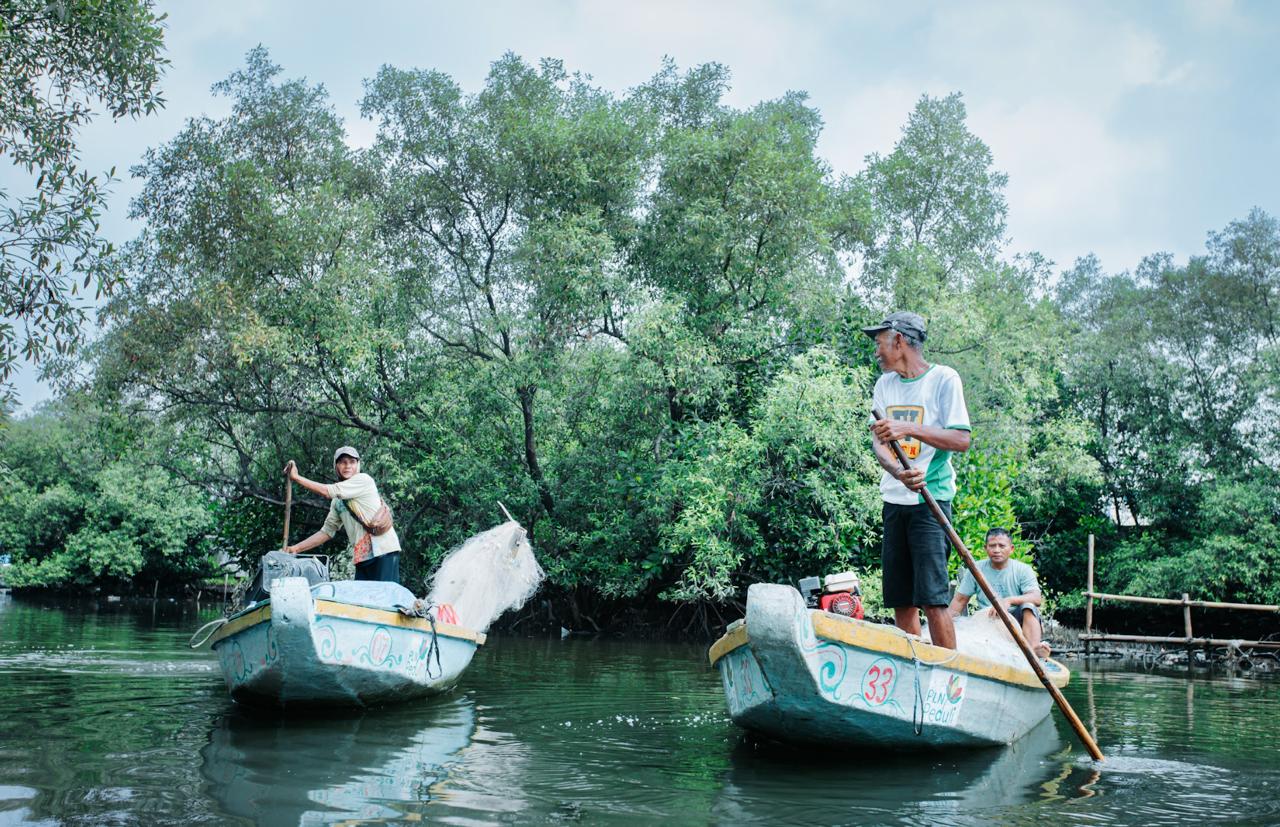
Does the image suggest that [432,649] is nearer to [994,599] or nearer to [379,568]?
[379,568]

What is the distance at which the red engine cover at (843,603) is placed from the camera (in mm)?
6168

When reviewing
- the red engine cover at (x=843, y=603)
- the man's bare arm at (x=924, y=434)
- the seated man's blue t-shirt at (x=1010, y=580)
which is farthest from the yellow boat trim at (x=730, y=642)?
the seated man's blue t-shirt at (x=1010, y=580)

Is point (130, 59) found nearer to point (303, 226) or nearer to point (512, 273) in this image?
point (303, 226)

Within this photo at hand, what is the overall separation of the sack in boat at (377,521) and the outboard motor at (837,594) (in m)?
3.19

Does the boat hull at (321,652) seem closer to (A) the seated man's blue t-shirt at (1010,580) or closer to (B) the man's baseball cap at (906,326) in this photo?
(B) the man's baseball cap at (906,326)

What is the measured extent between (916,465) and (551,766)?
7.91ft

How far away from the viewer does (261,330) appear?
53.3 feet

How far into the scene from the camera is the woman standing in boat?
7.51 m

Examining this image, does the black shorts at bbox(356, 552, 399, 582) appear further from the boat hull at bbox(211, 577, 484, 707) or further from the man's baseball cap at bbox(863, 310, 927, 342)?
the man's baseball cap at bbox(863, 310, 927, 342)

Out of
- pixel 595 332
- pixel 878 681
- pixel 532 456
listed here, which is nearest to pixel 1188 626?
pixel 595 332

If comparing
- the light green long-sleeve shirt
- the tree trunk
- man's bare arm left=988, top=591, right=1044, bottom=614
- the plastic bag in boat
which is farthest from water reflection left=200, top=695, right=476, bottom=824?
the tree trunk

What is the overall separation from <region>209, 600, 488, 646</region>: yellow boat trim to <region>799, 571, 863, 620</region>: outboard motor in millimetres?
2757

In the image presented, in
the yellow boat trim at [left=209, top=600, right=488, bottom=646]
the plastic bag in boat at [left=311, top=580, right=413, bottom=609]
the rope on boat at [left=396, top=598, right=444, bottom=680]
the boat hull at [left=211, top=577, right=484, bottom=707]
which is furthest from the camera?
the rope on boat at [left=396, top=598, right=444, bottom=680]

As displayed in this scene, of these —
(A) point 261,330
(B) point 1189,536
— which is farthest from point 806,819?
(B) point 1189,536
